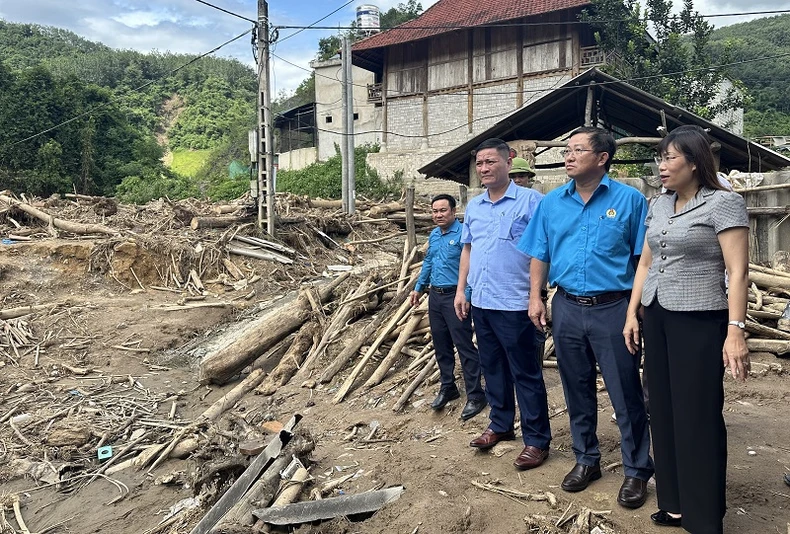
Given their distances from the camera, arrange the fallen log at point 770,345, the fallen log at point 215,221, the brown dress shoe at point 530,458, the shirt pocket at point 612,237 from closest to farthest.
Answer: the shirt pocket at point 612,237
the brown dress shoe at point 530,458
the fallen log at point 770,345
the fallen log at point 215,221

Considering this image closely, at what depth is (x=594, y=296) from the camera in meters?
3.12

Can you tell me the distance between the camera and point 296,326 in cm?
810

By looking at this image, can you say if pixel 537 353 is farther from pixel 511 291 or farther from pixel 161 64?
pixel 161 64

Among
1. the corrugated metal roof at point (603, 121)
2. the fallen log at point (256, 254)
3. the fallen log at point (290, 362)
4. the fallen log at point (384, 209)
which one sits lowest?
the fallen log at point (290, 362)

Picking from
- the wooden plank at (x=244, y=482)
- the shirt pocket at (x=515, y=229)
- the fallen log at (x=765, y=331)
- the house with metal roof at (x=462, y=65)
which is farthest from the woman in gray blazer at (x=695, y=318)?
the house with metal roof at (x=462, y=65)

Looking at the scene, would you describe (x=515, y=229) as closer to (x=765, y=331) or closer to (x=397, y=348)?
(x=397, y=348)

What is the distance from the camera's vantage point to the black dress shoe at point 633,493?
3.00m

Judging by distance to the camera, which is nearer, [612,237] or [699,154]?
[699,154]

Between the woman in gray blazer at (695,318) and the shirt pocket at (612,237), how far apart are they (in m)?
0.32

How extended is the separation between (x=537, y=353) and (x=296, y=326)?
4.83 metres

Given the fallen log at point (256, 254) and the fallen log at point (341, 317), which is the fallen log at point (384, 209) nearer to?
the fallen log at point (256, 254)

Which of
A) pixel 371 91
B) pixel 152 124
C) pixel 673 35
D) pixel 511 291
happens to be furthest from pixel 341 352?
pixel 152 124

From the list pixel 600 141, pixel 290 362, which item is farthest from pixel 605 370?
pixel 290 362

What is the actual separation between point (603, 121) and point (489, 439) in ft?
31.8
